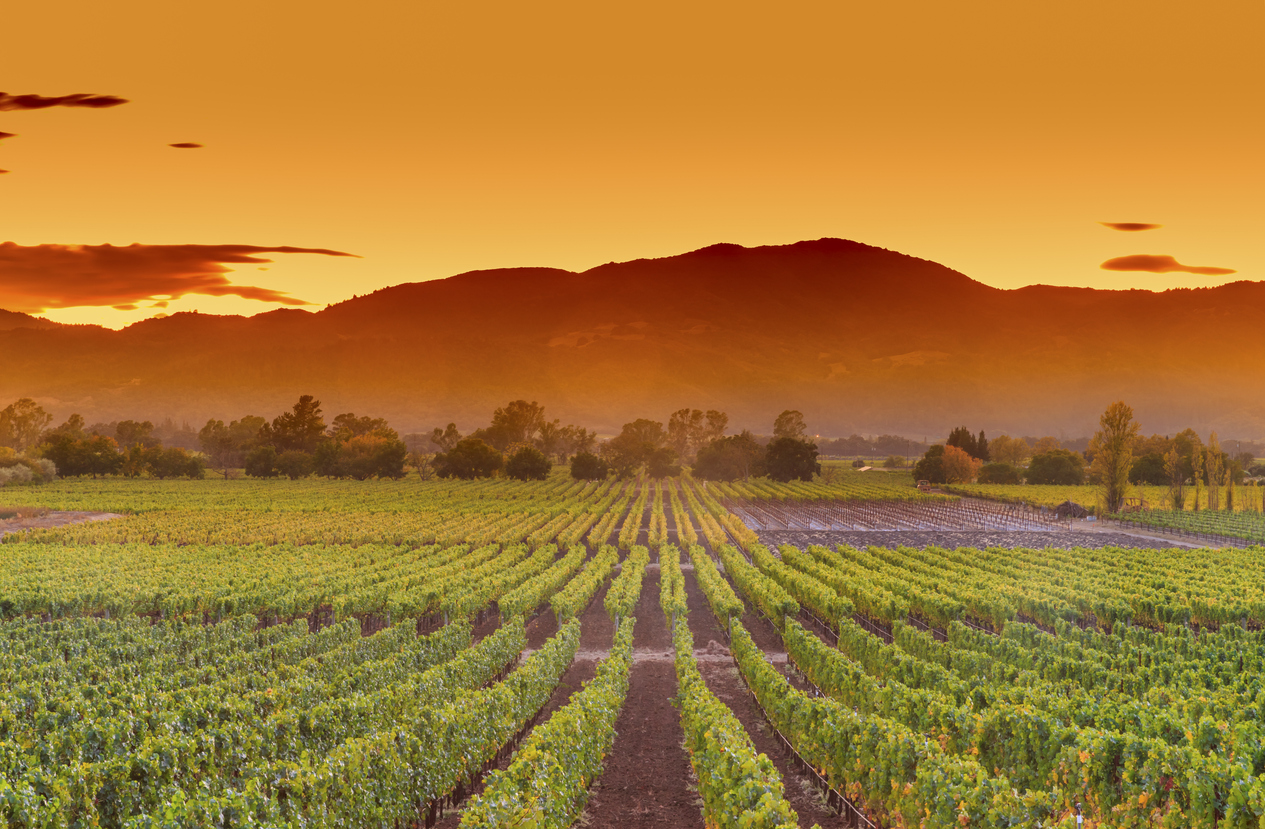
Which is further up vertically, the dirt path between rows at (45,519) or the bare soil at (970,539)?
the bare soil at (970,539)

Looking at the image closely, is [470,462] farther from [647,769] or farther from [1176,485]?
[647,769]

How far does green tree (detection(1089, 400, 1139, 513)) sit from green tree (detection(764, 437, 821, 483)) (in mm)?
59836

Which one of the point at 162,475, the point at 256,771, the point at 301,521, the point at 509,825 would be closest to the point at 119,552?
the point at 301,521

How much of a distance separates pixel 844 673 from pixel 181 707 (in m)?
18.2

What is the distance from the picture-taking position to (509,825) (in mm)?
13820

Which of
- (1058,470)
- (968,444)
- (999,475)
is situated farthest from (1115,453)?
(968,444)

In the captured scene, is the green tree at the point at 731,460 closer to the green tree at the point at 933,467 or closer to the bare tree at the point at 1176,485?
the green tree at the point at 933,467

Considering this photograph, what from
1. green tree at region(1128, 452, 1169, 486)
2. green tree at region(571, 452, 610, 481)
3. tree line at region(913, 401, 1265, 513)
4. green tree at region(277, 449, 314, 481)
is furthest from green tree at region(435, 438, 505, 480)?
green tree at region(1128, 452, 1169, 486)

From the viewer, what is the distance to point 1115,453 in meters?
97.1

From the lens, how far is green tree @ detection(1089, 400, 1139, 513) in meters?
96.7

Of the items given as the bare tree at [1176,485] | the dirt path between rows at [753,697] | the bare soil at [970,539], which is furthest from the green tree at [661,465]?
the dirt path between rows at [753,697]

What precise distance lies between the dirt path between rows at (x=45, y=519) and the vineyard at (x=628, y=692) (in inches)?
1135

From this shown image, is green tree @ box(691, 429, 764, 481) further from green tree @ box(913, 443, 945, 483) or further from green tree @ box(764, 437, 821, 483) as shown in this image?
green tree @ box(913, 443, 945, 483)

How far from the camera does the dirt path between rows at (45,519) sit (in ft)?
256
